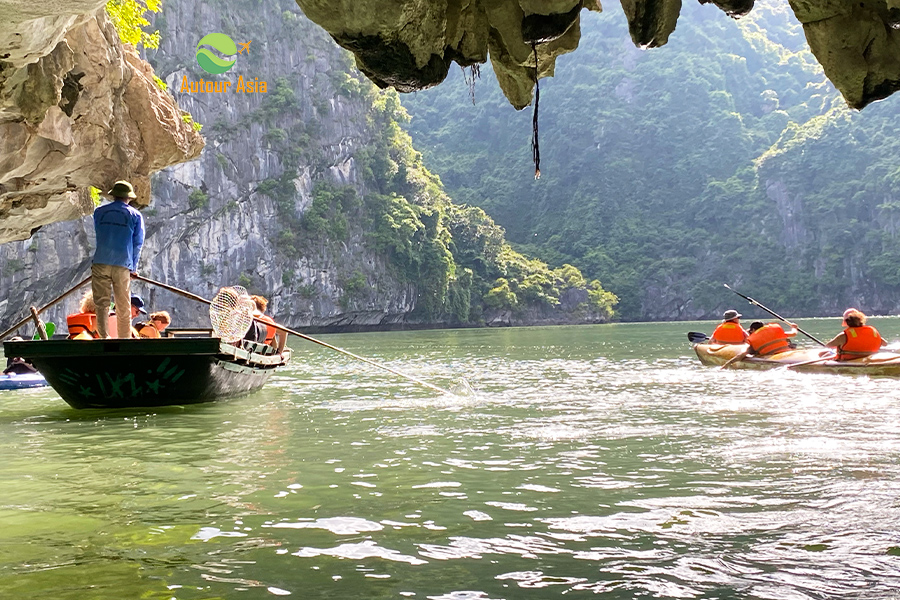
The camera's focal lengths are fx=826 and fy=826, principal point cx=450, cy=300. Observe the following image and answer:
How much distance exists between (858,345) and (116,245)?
9.82 metres

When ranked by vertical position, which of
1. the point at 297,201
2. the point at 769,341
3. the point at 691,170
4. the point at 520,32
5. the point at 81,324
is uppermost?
the point at 691,170

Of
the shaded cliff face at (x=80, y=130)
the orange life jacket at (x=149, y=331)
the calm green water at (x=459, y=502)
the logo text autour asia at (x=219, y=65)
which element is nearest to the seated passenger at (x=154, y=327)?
the orange life jacket at (x=149, y=331)

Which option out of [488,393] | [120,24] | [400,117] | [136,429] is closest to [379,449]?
[136,429]

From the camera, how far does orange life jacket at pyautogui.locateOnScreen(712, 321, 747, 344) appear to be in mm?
15031

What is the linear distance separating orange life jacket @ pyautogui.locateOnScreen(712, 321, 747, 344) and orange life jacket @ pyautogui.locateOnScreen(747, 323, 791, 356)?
1187 mm

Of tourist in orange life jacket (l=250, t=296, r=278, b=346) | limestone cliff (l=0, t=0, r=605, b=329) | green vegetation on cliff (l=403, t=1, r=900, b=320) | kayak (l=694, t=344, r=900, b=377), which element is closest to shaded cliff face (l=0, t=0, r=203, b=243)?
tourist in orange life jacket (l=250, t=296, r=278, b=346)

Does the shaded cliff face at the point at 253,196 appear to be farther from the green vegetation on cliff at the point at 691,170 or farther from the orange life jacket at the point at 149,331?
the orange life jacket at the point at 149,331

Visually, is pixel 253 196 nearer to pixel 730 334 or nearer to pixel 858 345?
pixel 730 334

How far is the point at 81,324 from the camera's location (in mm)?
9336

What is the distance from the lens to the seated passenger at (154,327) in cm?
1020

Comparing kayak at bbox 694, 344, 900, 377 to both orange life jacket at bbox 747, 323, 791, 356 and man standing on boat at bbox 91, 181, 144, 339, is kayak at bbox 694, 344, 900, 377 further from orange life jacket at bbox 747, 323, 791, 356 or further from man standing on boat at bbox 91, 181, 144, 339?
man standing on boat at bbox 91, 181, 144, 339

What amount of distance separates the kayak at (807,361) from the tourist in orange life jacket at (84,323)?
9627 millimetres

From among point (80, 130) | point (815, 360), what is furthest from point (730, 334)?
point (80, 130)

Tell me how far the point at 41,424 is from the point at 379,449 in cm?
382
